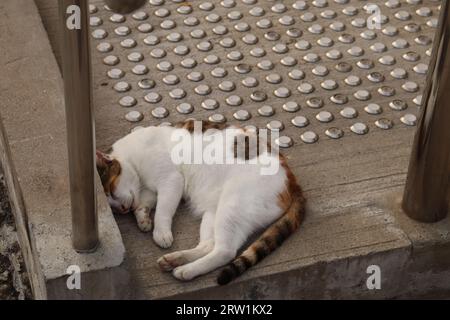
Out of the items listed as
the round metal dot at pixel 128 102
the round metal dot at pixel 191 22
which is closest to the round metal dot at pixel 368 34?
the round metal dot at pixel 191 22

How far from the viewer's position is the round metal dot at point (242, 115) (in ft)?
10.9

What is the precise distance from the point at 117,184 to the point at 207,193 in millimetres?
288

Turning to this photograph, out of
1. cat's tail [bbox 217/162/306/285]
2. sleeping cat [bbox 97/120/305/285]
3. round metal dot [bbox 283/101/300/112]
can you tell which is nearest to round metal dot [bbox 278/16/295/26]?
round metal dot [bbox 283/101/300/112]

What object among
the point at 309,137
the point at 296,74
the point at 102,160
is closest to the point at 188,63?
the point at 296,74

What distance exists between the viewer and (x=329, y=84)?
3521 mm

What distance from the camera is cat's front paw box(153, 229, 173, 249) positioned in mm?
2766

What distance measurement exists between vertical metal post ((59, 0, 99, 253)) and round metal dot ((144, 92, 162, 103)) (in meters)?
0.95

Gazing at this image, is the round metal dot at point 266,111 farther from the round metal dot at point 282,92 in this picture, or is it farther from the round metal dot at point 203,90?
the round metal dot at point 203,90

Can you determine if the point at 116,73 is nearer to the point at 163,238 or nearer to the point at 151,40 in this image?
the point at 151,40

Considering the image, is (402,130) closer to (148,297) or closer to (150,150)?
(150,150)

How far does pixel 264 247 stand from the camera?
2.72 meters

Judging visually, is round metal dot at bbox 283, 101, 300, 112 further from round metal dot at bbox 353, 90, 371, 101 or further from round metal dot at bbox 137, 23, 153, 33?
round metal dot at bbox 137, 23, 153, 33
